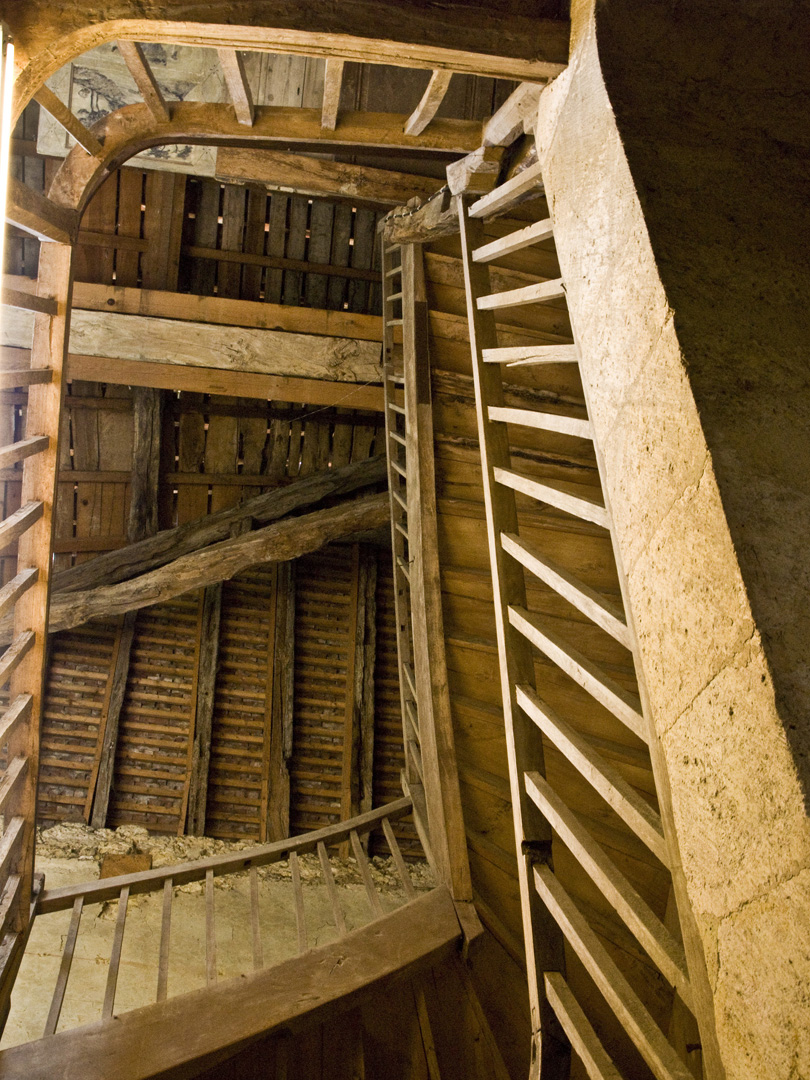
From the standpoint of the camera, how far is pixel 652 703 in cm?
135

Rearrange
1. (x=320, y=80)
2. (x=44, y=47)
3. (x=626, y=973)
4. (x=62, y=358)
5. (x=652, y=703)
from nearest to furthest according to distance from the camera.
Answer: (x=652, y=703)
(x=44, y=47)
(x=626, y=973)
(x=62, y=358)
(x=320, y=80)

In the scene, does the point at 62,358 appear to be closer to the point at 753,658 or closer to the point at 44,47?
the point at 44,47

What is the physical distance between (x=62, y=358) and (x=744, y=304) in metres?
2.47

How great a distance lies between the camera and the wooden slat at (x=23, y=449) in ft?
8.10

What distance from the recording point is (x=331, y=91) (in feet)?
7.70

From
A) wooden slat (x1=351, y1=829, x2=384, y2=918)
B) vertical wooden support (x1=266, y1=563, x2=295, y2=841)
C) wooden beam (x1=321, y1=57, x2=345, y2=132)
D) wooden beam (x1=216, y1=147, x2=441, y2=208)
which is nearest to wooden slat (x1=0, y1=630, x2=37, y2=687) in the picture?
wooden slat (x1=351, y1=829, x2=384, y2=918)

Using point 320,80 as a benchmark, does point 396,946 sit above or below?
below

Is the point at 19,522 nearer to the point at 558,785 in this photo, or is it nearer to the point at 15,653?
the point at 15,653

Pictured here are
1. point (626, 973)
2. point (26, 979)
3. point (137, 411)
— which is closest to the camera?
point (626, 973)

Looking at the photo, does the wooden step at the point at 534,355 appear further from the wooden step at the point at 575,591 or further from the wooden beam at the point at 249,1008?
the wooden beam at the point at 249,1008

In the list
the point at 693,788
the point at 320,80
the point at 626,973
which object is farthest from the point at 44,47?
the point at 320,80

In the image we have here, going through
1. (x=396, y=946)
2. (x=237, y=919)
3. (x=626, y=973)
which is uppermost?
(x=626, y=973)

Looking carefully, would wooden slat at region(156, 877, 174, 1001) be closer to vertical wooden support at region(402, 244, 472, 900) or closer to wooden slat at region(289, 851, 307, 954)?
wooden slat at region(289, 851, 307, 954)

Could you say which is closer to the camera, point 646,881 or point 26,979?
point 646,881
